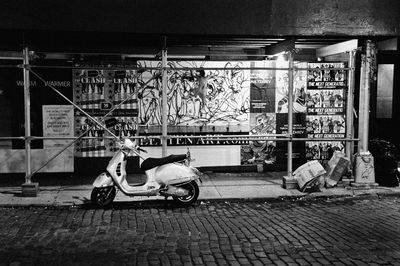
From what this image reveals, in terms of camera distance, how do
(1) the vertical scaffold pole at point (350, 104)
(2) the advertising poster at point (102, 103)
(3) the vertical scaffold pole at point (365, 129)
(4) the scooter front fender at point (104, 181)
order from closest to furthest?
1. (4) the scooter front fender at point (104, 181)
2. (3) the vertical scaffold pole at point (365, 129)
3. (1) the vertical scaffold pole at point (350, 104)
4. (2) the advertising poster at point (102, 103)

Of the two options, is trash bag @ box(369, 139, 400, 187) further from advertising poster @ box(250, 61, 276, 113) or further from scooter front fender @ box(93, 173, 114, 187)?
scooter front fender @ box(93, 173, 114, 187)

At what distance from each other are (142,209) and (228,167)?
3.88m

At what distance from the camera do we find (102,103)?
11.6 metres

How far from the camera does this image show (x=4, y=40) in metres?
10.3

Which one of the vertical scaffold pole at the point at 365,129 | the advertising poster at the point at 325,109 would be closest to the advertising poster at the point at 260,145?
the advertising poster at the point at 325,109

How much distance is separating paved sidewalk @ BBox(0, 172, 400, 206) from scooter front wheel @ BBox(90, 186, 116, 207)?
44cm

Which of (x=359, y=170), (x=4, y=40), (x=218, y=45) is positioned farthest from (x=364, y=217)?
A: (x=4, y=40)

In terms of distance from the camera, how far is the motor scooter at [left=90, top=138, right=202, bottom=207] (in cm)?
880

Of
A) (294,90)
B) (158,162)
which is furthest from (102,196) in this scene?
(294,90)

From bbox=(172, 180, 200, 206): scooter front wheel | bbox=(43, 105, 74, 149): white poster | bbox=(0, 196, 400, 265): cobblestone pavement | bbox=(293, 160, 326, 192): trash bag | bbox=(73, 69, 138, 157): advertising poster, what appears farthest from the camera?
bbox=(73, 69, 138, 157): advertising poster

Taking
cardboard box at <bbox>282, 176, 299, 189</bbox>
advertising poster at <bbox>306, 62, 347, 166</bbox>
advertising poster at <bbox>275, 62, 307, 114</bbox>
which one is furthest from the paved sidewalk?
advertising poster at <bbox>275, 62, 307, 114</bbox>

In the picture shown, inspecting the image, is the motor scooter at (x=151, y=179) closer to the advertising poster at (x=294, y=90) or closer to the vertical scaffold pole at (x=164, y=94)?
the vertical scaffold pole at (x=164, y=94)

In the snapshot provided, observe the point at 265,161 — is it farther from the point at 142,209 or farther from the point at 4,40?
the point at 4,40

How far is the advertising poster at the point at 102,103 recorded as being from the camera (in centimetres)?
1152
